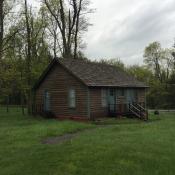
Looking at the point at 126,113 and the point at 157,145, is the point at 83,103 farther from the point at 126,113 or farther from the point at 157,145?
the point at 157,145

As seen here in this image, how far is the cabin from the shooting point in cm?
3056

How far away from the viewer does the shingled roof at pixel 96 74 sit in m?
30.9

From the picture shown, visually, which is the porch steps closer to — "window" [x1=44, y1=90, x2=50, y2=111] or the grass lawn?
"window" [x1=44, y1=90, x2=50, y2=111]

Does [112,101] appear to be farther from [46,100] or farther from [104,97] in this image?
[46,100]

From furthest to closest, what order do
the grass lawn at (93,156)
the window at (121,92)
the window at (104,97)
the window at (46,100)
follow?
the window at (46,100) → the window at (121,92) → the window at (104,97) → the grass lawn at (93,156)

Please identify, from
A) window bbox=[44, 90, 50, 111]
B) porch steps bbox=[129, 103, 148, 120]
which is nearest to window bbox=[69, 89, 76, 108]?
window bbox=[44, 90, 50, 111]

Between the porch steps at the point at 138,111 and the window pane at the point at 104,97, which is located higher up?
the window pane at the point at 104,97

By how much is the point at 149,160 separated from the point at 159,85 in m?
52.6

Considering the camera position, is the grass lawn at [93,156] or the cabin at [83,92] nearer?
the grass lawn at [93,156]

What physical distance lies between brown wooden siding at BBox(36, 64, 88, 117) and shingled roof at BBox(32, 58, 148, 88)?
554 mm

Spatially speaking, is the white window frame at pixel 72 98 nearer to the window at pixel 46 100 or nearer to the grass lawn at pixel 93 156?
the window at pixel 46 100

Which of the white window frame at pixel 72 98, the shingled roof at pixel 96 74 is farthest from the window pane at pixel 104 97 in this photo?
the white window frame at pixel 72 98

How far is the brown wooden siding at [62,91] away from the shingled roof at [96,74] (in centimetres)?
55

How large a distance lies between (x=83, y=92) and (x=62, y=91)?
272 cm
